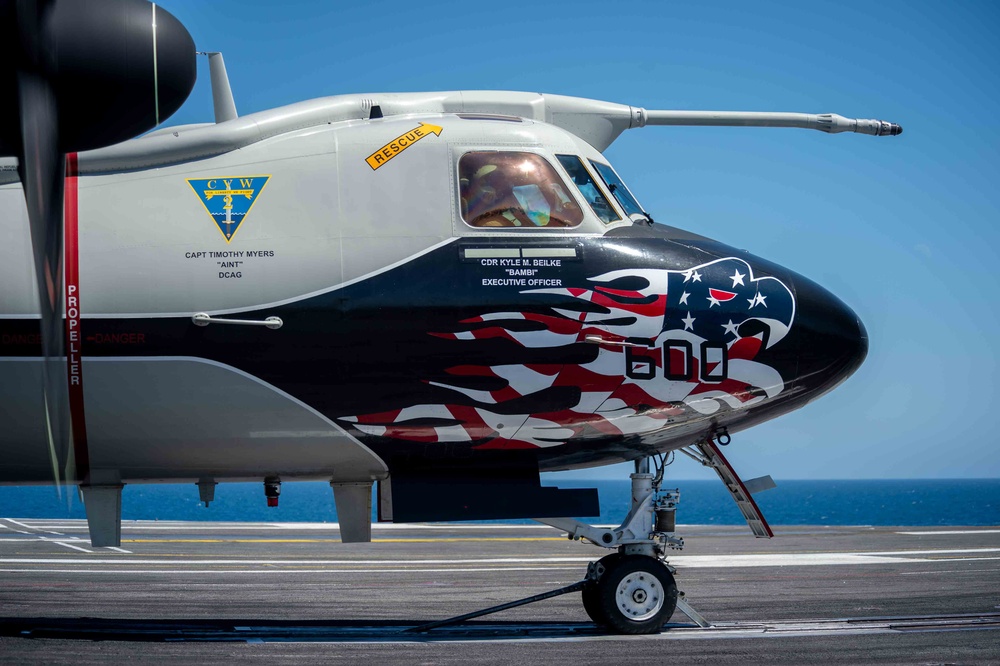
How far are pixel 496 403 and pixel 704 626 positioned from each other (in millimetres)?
3268

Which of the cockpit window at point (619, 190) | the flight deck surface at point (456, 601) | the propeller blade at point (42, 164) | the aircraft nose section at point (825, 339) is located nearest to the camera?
the propeller blade at point (42, 164)

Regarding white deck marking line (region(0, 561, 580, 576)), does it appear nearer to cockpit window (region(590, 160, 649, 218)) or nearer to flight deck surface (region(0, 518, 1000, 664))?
flight deck surface (region(0, 518, 1000, 664))

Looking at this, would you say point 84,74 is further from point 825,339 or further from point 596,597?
point 825,339

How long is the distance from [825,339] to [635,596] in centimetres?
331

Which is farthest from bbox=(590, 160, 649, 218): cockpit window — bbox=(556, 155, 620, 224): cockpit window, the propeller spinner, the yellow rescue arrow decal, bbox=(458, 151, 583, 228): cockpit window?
the propeller spinner

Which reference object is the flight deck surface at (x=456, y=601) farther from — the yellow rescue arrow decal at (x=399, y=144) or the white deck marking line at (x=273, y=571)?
the yellow rescue arrow decal at (x=399, y=144)

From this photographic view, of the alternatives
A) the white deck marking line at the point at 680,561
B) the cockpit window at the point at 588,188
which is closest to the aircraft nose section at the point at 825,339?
the cockpit window at the point at 588,188

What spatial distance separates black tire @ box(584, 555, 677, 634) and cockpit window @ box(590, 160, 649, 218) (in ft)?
12.2

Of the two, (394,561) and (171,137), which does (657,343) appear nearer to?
(171,137)

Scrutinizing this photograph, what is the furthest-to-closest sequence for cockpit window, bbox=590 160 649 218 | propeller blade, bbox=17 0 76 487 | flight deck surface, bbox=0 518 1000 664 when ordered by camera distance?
cockpit window, bbox=590 160 649 218
flight deck surface, bbox=0 518 1000 664
propeller blade, bbox=17 0 76 487

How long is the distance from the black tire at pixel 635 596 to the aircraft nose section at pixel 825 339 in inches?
99.9

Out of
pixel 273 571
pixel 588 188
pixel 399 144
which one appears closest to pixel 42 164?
pixel 399 144

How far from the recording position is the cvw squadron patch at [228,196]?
32.9 ft

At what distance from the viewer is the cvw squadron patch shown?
1004cm
